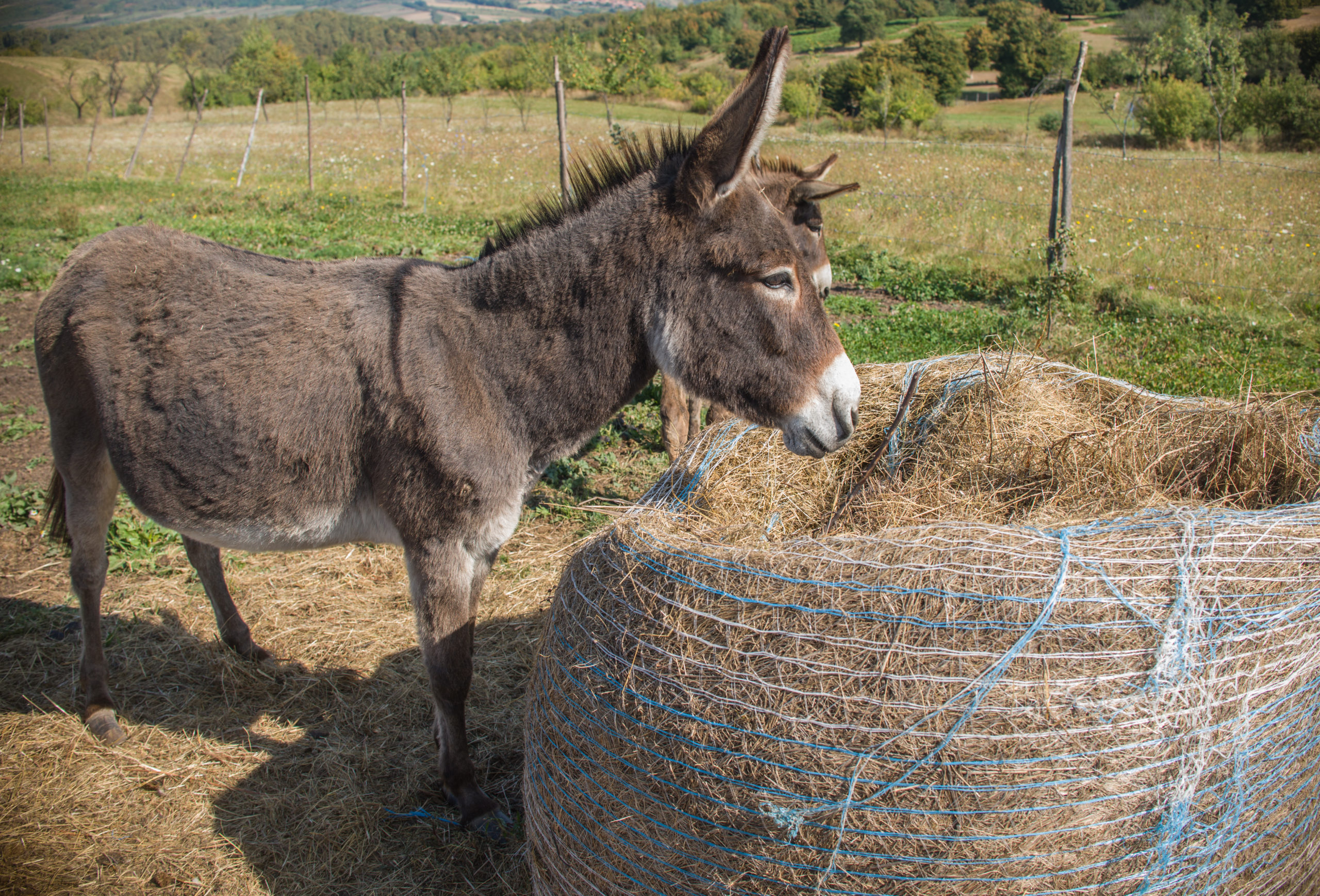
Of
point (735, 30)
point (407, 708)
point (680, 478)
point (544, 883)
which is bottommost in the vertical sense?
point (407, 708)

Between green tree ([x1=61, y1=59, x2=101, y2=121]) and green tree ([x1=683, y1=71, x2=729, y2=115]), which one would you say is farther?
green tree ([x1=683, y1=71, x2=729, y2=115])

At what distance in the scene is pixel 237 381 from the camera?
9.77ft

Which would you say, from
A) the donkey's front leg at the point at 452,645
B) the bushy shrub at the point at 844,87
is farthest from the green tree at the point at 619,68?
the bushy shrub at the point at 844,87

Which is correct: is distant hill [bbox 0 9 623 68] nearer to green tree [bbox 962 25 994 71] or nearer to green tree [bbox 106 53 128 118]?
green tree [bbox 106 53 128 118]

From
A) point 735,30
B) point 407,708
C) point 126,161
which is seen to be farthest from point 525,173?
point 735,30

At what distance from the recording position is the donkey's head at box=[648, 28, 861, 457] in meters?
2.53

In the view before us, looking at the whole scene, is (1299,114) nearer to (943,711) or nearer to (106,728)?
(943,711)

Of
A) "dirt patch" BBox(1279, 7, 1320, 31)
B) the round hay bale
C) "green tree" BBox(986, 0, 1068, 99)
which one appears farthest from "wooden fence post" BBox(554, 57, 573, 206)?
"green tree" BBox(986, 0, 1068, 99)

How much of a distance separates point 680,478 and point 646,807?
1.37 m

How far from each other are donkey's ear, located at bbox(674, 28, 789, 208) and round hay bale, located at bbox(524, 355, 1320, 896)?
1138mm

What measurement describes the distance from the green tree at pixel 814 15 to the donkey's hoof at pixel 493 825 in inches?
4940

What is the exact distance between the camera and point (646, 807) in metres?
1.97

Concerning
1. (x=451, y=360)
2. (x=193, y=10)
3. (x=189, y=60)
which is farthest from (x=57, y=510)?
(x=189, y=60)

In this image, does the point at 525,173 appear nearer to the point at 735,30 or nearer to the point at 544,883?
the point at 544,883
